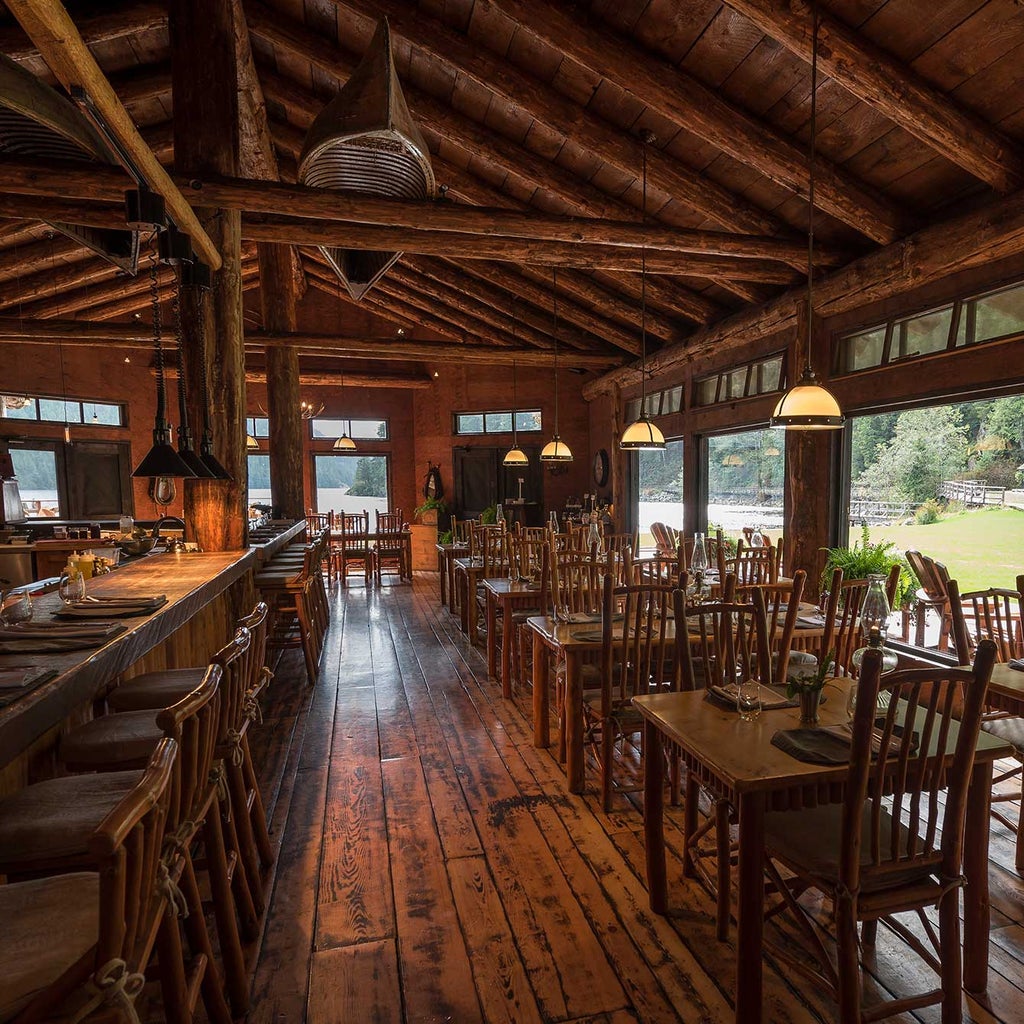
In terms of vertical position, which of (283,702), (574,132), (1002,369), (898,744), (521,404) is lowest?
(283,702)

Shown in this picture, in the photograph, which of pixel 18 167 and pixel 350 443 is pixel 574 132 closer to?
pixel 18 167

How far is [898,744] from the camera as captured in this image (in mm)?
1703

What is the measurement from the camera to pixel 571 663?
305 cm

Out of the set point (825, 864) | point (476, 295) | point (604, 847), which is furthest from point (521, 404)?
point (825, 864)

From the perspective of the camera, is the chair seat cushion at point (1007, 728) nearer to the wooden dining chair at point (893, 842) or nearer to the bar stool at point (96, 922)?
the wooden dining chair at point (893, 842)

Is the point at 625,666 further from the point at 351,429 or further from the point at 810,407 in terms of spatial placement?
the point at 351,429

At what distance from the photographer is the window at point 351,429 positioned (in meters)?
12.1

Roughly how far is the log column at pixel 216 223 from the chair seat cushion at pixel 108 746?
257cm

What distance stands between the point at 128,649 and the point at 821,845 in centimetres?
214

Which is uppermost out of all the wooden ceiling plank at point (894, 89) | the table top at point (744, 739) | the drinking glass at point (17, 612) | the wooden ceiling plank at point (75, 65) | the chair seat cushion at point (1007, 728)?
the wooden ceiling plank at point (894, 89)

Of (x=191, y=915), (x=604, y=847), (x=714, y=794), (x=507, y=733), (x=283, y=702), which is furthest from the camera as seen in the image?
(x=283, y=702)

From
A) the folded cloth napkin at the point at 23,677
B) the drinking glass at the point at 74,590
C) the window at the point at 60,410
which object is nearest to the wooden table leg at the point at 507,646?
the drinking glass at the point at 74,590

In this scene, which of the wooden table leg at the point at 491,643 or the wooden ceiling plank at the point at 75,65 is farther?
the wooden table leg at the point at 491,643

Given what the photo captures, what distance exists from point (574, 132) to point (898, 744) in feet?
14.7
